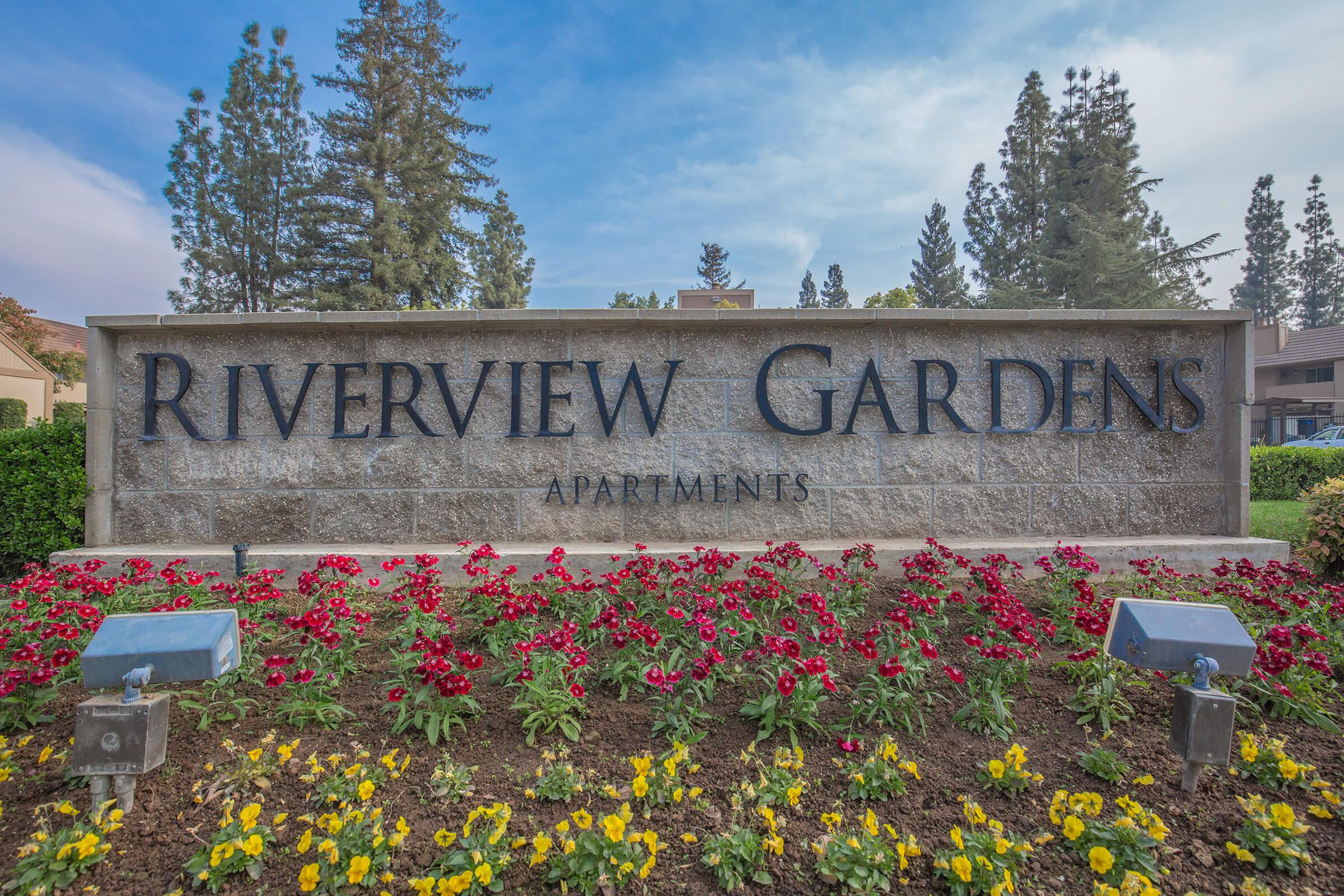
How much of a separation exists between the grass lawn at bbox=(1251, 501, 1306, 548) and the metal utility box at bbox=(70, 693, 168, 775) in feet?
24.2

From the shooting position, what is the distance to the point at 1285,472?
38.0 ft

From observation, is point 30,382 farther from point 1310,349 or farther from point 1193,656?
point 1310,349

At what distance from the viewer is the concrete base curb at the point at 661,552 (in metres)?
4.63

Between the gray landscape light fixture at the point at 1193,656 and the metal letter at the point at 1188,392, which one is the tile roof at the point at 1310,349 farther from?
the gray landscape light fixture at the point at 1193,656

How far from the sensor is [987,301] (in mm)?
28000

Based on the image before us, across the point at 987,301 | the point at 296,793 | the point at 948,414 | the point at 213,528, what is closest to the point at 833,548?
the point at 948,414

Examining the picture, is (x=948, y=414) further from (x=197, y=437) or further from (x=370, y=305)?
(x=370, y=305)

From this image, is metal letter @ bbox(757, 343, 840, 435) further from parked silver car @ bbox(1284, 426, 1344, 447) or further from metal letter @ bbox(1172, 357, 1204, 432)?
parked silver car @ bbox(1284, 426, 1344, 447)

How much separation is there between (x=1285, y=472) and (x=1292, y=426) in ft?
93.1

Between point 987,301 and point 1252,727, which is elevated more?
point 987,301

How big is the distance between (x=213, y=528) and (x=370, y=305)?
18319mm

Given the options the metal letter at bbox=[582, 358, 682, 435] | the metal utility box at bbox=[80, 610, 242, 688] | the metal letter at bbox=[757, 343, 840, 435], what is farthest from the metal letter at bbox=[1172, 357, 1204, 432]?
the metal utility box at bbox=[80, 610, 242, 688]

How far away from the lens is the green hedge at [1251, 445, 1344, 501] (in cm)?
1149

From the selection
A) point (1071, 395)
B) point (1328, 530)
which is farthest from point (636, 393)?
point (1328, 530)
